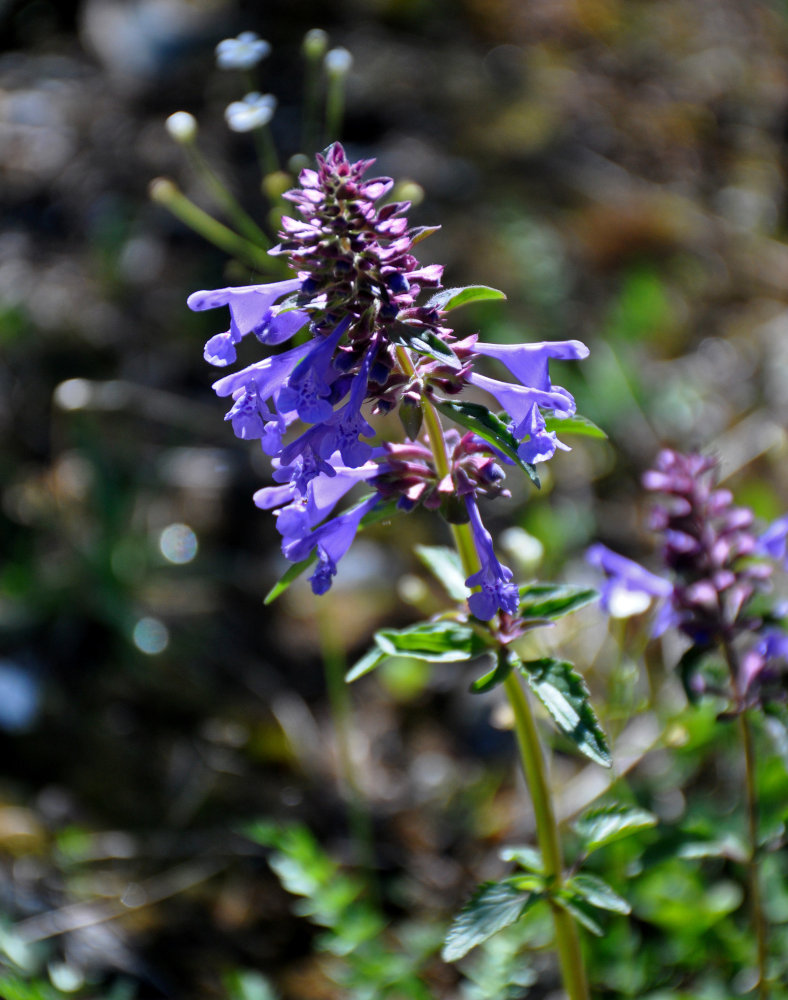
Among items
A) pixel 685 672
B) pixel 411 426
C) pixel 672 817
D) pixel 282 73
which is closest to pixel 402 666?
pixel 672 817

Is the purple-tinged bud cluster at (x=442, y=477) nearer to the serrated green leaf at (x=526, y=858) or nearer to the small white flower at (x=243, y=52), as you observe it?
the serrated green leaf at (x=526, y=858)

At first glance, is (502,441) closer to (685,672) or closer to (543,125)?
(685,672)

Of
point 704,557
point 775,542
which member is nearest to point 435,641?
point 704,557

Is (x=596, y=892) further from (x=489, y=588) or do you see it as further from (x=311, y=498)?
(x=311, y=498)

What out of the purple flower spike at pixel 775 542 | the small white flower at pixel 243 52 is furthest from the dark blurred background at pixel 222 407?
the small white flower at pixel 243 52

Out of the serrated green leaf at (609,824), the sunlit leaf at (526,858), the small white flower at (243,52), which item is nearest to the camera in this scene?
the serrated green leaf at (609,824)

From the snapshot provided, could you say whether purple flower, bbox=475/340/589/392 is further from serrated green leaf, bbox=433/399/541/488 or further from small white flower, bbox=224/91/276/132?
small white flower, bbox=224/91/276/132
